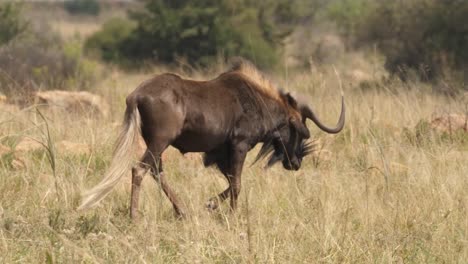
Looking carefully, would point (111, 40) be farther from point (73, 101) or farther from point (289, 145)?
point (289, 145)

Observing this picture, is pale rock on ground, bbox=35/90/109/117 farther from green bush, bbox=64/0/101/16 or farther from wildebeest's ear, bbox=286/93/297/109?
green bush, bbox=64/0/101/16

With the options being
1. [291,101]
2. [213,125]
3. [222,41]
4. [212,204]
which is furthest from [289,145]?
[222,41]

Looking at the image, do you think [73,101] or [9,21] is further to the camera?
[9,21]

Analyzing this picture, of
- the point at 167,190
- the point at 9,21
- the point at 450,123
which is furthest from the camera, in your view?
the point at 9,21

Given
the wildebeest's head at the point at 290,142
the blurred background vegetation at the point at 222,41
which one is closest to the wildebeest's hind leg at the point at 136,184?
the wildebeest's head at the point at 290,142

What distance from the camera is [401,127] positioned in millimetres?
10281

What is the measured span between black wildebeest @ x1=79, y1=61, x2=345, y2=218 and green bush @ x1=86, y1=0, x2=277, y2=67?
16.1 m

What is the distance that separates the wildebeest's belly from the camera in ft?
21.3

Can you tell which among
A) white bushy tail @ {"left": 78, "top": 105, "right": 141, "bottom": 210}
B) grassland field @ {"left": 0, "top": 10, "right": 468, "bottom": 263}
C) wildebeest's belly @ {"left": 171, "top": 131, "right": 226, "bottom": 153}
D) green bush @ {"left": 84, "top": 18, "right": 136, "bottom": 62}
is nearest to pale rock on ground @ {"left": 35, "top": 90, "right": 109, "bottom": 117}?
grassland field @ {"left": 0, "top": 10, "right": 468, "bottom": 263}

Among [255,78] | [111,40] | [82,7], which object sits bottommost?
[82,7]

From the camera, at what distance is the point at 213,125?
258 inches

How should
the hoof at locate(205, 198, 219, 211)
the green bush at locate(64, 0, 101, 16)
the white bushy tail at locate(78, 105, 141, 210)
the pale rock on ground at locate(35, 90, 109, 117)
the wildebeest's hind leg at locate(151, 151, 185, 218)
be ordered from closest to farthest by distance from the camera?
the white bushy tail at locate(78, 105, 141, 210), the wildebeest's hind leg at locate(151, 151, 185, 218), the hoof at locate(205, 198, 219, 211), the pale rock on ground at locate(35, 90, 109, 117), the green bush at locate(64, 0, 101, 16)

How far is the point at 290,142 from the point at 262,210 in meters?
1.01

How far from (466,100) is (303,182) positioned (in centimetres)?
477
